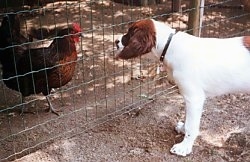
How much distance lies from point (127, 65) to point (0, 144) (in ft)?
6.88

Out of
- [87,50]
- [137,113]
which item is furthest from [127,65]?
[137,113]

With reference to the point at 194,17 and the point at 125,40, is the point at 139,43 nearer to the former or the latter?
the point at 125,40

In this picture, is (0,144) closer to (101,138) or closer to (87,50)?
(101,138)

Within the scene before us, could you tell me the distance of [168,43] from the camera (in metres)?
3.09

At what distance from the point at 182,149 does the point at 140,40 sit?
38.5 inches

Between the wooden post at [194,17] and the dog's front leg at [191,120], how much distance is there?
1378mm

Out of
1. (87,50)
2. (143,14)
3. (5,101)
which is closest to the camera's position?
(5,101)

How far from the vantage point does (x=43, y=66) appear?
12.8 feet

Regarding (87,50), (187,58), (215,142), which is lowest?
(215,142)

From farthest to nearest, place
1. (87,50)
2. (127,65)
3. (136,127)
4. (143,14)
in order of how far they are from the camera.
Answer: (143,14)
(87,50)
(127,65)
(136,127)

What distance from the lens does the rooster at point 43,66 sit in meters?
3.89

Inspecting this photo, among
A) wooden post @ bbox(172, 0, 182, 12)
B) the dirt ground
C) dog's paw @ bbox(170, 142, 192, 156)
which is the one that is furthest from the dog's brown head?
wooden post @ bbox(172, 0, 182, 12)

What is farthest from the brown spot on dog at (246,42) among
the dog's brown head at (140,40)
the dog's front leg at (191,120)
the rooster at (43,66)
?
the rooster at (43,66)

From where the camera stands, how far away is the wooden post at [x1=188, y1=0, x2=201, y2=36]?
4.36 m
